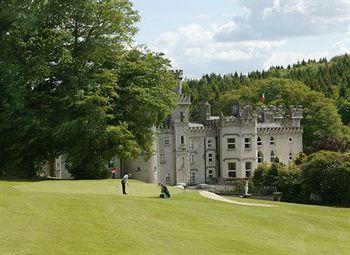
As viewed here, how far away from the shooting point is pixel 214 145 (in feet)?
254

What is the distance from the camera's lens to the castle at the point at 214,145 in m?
71.6

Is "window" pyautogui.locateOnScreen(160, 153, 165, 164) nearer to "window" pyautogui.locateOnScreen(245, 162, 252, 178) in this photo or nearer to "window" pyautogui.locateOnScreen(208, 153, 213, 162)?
"window" pyautogui.locateOnScreen(208, 153, 213, 162)

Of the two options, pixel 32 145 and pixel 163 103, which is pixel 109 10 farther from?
pixel 32 145

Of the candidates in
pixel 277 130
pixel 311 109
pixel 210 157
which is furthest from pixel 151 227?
pixel 311 109

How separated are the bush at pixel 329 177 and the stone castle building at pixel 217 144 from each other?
16837 millimetres

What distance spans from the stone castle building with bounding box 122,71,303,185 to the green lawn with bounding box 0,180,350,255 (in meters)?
32.7

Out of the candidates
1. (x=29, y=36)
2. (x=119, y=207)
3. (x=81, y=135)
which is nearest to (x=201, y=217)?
(x=119, y=207)

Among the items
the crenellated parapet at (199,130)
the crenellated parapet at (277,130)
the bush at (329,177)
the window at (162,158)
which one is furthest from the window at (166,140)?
the bush at (329,177)

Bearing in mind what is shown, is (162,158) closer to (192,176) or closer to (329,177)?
(192,176)

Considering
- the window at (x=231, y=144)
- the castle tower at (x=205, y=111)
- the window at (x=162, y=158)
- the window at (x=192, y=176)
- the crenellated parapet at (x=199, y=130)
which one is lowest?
the window at (x=192, y=176)

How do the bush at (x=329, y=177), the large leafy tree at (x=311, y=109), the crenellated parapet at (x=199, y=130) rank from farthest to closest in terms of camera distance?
the large leafy tree at (x=311, y=109) < the crenellated parapet at (x=199, y=130) < the bush at (x=329, y=177)

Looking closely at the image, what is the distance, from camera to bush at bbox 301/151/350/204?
53.8 m

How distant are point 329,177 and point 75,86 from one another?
22536 mm

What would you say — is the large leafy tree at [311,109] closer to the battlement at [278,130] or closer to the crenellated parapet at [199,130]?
the battlement at [278,130]
